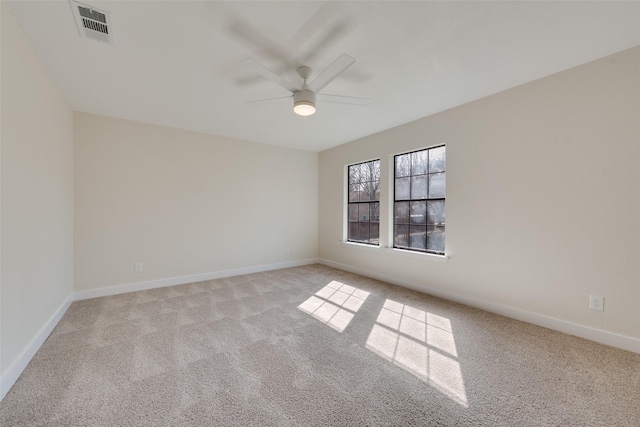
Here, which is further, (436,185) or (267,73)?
(436,185)

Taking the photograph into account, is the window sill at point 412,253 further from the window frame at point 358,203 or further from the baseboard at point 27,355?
the baseboard at point 27,355

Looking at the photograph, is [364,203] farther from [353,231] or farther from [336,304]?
[336,304]

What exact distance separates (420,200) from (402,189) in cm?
37

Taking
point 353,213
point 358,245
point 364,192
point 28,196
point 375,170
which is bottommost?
point 358,245

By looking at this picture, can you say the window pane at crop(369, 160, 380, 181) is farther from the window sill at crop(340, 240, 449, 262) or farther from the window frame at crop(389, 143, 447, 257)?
the window sill at crop(340, 240, 449, 262)

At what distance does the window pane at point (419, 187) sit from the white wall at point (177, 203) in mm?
2328

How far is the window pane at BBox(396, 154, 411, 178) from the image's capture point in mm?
3869

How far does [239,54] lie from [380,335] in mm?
2776

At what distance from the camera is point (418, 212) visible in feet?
12.2

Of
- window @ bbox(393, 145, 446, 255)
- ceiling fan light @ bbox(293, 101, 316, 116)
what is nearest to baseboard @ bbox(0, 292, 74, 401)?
ceiling fan light @ bbox(293, 101, 316, 116)

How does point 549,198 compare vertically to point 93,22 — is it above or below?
below

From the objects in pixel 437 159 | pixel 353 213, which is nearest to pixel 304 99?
pixel 437 159

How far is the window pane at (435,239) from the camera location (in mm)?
3410

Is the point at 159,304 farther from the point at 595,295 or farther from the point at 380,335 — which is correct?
the point at 595,295
